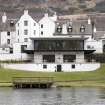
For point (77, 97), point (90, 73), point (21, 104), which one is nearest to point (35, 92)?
point (77, 97)

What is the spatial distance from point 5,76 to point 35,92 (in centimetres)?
2717

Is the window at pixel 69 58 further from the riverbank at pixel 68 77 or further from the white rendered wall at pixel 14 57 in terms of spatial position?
the riverbank at pixel 68 77

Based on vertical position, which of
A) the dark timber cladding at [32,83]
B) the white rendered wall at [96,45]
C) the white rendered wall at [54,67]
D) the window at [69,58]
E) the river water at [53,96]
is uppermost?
the white rendered wall at [96,45]

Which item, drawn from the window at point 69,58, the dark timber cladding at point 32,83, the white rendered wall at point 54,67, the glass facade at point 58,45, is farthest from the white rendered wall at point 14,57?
the dark timber cladding at point 32,83

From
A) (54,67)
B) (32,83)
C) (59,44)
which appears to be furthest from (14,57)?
(32,83)

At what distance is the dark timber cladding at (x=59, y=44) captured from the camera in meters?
187

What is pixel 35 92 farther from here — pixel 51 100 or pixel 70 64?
pixel 70 64

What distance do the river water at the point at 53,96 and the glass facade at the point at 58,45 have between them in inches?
1878

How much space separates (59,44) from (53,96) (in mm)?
66464

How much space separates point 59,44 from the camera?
188125mm

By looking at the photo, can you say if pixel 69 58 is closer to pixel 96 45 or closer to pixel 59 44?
pixel 59 44

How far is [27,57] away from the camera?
187875 millimetres

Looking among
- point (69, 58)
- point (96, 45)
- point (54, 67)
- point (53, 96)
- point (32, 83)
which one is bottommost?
point (53, 96)

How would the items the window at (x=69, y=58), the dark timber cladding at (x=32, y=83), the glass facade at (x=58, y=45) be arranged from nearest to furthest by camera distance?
the dark timber cladding at (x=32, y=83)
the window at (x=69, y=58)
the glass facade at (x=58, y=45)
